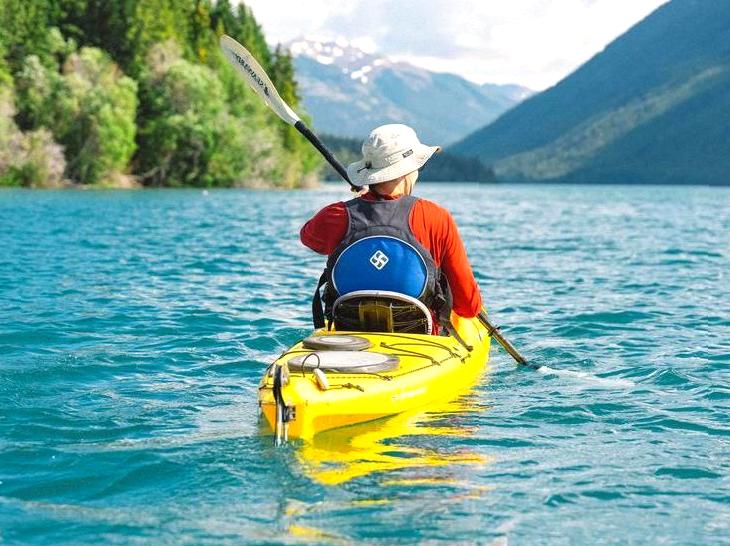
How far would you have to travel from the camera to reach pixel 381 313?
24.4 ft

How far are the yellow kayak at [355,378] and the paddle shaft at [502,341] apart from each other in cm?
107

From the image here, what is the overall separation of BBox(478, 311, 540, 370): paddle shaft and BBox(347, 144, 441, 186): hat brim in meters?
2.08

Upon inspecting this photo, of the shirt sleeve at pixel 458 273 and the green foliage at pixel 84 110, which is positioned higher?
the green foliage at pixel 84 110

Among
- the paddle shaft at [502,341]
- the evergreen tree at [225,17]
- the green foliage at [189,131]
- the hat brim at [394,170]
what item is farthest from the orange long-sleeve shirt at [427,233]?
the evergreen tree at [225,17]

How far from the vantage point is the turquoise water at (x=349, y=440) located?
4.99m

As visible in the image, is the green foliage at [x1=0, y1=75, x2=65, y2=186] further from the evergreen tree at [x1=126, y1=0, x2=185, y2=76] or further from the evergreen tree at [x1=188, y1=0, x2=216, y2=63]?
the evergreen tree at [x1=188, y1=0, x2=216, y2=63]

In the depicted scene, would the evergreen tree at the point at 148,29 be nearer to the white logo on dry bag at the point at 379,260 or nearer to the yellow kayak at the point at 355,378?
the white logo on dry bag at the point at 379,260

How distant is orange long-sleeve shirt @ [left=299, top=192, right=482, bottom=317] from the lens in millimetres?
7227

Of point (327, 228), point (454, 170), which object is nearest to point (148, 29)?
point (327, 228)

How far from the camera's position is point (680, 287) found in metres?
16.2

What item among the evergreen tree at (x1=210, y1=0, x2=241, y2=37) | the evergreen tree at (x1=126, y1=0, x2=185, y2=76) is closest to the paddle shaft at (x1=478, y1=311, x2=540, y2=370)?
the evergreen tree at (x1=126, y1=0, x2=185, y2=76)

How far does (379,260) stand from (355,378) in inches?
43.7

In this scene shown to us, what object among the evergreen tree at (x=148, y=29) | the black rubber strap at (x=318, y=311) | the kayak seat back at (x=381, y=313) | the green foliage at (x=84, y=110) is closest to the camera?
the kayak seat back at (x=381, y=313)

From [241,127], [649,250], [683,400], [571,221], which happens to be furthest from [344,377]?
[241,127]
